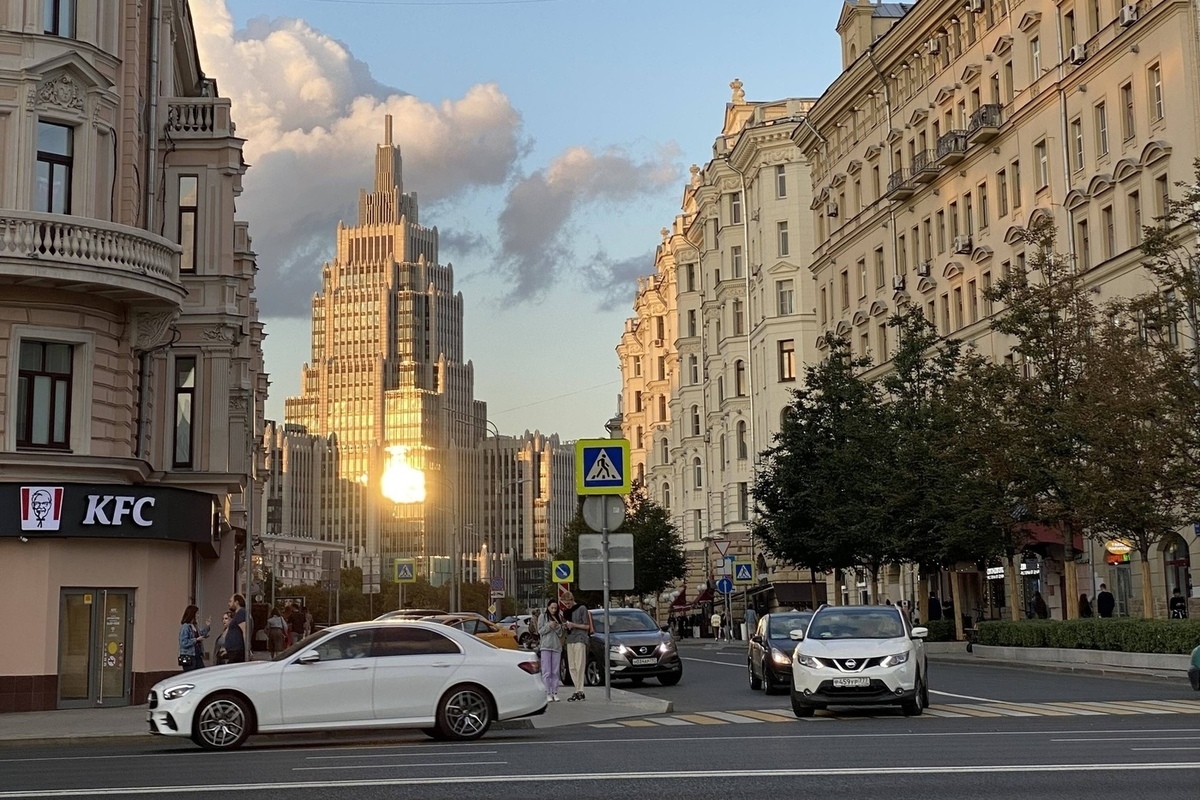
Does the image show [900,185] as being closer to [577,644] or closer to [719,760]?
[577,644]

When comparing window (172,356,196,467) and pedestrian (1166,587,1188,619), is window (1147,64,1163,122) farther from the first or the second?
window (172,356,196,467)

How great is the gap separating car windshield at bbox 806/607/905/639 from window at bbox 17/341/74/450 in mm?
13419

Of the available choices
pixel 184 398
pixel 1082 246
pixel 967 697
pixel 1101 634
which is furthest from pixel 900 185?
pixel 967 697

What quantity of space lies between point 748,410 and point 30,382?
63.6m

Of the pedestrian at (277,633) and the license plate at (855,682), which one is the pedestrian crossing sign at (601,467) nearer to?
the license plate at (855,682)

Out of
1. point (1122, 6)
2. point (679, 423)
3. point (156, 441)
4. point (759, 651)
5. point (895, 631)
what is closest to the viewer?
point (895, 631)

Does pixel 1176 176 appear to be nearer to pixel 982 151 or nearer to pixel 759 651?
pixel 982 151

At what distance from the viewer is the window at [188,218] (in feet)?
115

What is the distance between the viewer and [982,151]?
59.6 metres

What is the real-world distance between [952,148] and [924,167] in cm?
270

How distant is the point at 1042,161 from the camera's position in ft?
180

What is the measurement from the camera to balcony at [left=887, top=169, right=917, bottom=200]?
65.6 m

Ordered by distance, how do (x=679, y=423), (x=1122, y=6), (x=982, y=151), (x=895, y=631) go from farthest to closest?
(x=679, y=423)
(x=982, y=151)
(x=1122, y=6)
(x=895, y=631)

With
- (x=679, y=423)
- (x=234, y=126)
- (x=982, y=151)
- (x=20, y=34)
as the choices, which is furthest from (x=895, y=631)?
(x=679, y=423)
